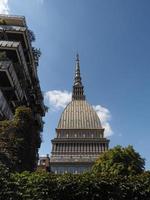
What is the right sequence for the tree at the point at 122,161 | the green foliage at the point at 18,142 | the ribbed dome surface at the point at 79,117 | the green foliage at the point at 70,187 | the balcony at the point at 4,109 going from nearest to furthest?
the green foliage at the point at 70,187 < the green foliage at the point at 18,142 < the balcony at the point at 4,109 < the tree at the point at 122,161 < the ribbed dome surface at the point at 79,117

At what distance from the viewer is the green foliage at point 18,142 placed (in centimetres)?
3488

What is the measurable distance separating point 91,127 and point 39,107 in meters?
107

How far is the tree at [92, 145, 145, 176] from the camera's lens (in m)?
49.2

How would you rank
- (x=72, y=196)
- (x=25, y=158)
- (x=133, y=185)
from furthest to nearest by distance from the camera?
(x=25, y=158) < (x=133, y=185) < (x=72, y=196)

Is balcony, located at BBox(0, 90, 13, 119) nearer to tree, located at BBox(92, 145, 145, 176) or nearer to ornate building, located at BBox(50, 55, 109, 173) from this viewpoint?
tree, located at BBox(92, 145, 145, 176)

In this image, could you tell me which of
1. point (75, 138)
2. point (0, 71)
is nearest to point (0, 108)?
point (0, 71)

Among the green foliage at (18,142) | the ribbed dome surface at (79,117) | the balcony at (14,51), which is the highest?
the ribbed dome surface at (79,117)

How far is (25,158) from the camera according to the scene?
1496 inches

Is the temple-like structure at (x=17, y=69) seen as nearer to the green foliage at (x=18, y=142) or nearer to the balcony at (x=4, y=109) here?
the balcony at (x=4, y=109)

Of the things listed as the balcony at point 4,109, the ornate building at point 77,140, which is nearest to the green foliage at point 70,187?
the balcony at point 4,109

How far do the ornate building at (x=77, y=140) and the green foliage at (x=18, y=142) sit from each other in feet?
316

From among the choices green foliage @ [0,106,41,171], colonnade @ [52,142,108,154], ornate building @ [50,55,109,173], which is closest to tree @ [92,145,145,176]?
green foliage @ [0,106,41,171]

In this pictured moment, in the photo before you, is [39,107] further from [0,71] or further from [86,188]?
[86,188]

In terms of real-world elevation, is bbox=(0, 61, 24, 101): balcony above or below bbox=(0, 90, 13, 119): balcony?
above
